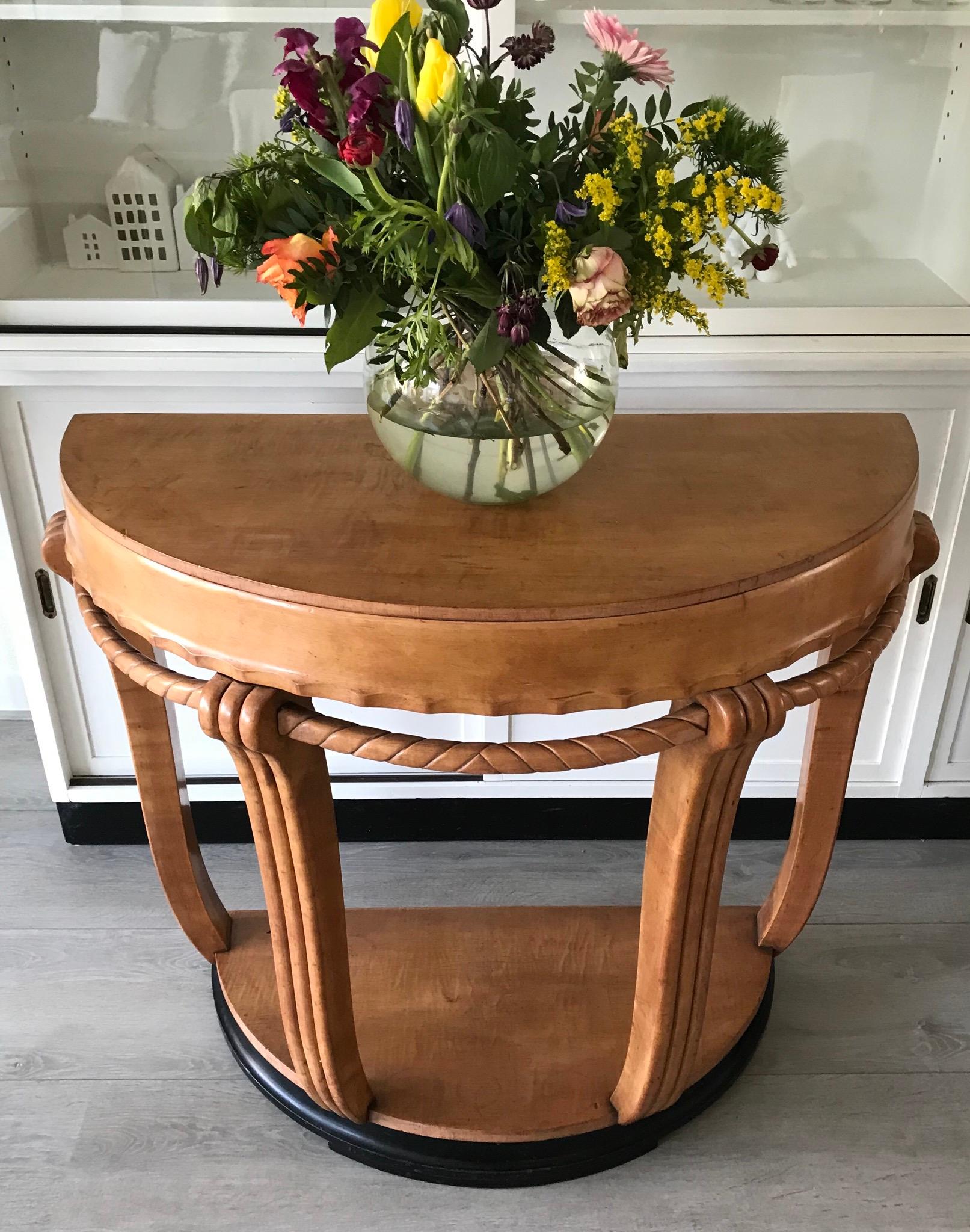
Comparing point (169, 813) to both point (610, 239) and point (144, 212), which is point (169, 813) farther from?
point (610, 239)

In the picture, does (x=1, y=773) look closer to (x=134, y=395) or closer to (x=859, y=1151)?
(x=134, y=395)

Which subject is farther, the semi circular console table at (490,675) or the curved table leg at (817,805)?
the curved table leg at (817,805)

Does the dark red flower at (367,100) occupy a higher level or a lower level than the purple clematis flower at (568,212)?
higher

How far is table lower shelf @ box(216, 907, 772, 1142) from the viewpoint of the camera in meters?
1.28

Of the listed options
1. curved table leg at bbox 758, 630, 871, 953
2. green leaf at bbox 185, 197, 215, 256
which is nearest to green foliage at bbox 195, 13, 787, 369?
green leaf at bbox 185, 197, 215, 256

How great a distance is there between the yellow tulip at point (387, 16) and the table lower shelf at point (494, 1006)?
44.7 inches

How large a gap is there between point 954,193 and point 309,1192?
5.14 feet

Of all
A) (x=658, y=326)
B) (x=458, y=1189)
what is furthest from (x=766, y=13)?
(x=458, y=1189)

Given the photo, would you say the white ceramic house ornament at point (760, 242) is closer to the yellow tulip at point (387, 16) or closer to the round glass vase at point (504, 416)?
the round glass vase at point (504, 416)

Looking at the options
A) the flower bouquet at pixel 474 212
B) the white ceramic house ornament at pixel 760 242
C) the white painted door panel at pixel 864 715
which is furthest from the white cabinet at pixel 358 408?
the flower bouquet at pixel 474 212

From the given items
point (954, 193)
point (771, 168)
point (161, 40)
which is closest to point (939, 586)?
point (954, 193)

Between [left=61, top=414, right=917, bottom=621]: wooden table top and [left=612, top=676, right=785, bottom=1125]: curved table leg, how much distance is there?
0.42ft

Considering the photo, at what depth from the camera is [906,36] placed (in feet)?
4.49

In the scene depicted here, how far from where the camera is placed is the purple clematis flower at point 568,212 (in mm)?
795
